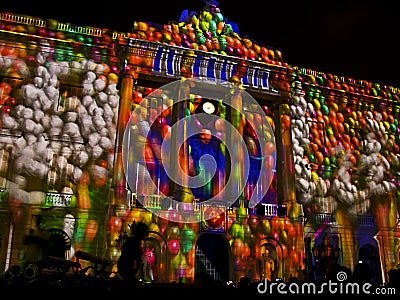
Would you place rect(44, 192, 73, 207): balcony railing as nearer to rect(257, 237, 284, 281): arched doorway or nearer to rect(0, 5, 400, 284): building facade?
rect(0, 5, 400, 284): building facade

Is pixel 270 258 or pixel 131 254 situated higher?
pixel 270 258

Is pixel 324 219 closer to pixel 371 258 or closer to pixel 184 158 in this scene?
pixel 371 258

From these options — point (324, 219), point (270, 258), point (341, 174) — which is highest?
point (341, 174)

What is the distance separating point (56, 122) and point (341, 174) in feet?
58.8

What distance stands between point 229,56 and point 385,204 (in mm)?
14196

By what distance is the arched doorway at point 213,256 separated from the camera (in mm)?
20938

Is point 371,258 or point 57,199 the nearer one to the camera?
point 57,199

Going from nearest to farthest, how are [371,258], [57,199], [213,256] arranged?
[57,199], [213,256], [371,258]

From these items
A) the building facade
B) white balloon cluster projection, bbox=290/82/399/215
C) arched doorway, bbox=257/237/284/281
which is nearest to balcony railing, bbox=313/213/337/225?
the building facade

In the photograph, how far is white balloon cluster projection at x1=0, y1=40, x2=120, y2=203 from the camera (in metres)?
20.2

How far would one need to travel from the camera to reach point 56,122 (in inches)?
840

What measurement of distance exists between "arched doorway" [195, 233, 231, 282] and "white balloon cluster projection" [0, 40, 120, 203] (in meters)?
6.69

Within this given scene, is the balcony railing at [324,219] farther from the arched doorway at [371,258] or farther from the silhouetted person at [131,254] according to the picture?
the silhouetted person at [131,254]

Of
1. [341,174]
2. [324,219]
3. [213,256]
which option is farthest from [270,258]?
[341,174]
